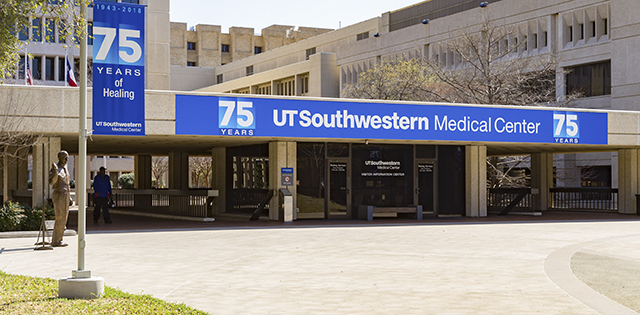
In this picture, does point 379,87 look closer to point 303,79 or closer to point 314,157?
point 314,157

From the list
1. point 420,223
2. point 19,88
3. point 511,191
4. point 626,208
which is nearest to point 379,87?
point 511,191

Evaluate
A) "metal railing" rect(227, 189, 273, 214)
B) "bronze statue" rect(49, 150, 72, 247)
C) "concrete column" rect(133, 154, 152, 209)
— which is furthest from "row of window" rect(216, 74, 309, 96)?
"bronze statue" rect(49, 150, 72, 247)

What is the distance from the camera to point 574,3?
5009 cm

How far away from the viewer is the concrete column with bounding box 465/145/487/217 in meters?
26.0

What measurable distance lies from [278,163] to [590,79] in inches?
1310

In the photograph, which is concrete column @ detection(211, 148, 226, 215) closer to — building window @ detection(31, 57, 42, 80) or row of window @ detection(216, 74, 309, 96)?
building window @ detection(31, 57, 42, 80)

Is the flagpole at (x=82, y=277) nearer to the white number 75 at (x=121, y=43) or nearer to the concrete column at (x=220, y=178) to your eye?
the white number 75 at (x=121, y=43)

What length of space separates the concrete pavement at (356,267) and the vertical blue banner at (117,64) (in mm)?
2678

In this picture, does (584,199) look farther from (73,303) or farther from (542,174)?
(73,303)

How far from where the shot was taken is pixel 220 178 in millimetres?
27875

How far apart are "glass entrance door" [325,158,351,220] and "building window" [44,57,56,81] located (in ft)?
111

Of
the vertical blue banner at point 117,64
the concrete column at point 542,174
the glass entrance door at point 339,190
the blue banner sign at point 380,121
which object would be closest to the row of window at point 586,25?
the concrete column at point 542,174

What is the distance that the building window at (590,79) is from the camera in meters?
47.6

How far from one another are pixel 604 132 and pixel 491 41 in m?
11.6
